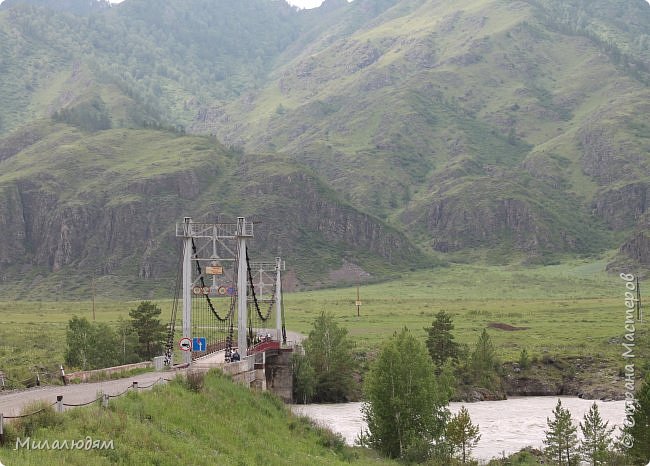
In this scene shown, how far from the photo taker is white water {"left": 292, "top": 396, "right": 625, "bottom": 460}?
65312 millimetres

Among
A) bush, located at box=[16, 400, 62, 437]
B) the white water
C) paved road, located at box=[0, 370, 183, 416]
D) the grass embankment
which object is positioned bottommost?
the white water

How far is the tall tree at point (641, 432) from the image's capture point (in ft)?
167

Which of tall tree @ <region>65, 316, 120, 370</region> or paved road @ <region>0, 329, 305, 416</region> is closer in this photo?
paved road @ <region>0, 329, 305, 416</region>

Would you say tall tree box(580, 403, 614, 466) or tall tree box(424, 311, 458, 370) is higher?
tall tree box(424, 311, 458, 370)

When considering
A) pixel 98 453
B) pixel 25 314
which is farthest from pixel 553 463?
pixel 25 314

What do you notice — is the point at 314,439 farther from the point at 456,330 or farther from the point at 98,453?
the point at 456,330

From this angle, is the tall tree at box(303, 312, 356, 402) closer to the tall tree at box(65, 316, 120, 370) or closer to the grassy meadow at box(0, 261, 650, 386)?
the grassy meadow at box(0, 261, 650, 386)

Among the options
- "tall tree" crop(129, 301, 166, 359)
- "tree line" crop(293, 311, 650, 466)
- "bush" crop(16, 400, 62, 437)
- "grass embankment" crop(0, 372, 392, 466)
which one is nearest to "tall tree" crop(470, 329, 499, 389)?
"tree line" crop(293, 311, 650, 466)

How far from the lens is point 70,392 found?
42.5 metres

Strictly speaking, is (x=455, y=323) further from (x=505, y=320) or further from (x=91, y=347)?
(x=91, y=347)

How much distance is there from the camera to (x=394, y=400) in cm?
5553

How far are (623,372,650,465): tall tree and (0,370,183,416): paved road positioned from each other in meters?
27.7

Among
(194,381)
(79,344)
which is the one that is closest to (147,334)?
(79,344)

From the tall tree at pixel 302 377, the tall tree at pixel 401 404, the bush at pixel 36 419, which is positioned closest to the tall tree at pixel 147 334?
the tall tree at pixel 302 377
